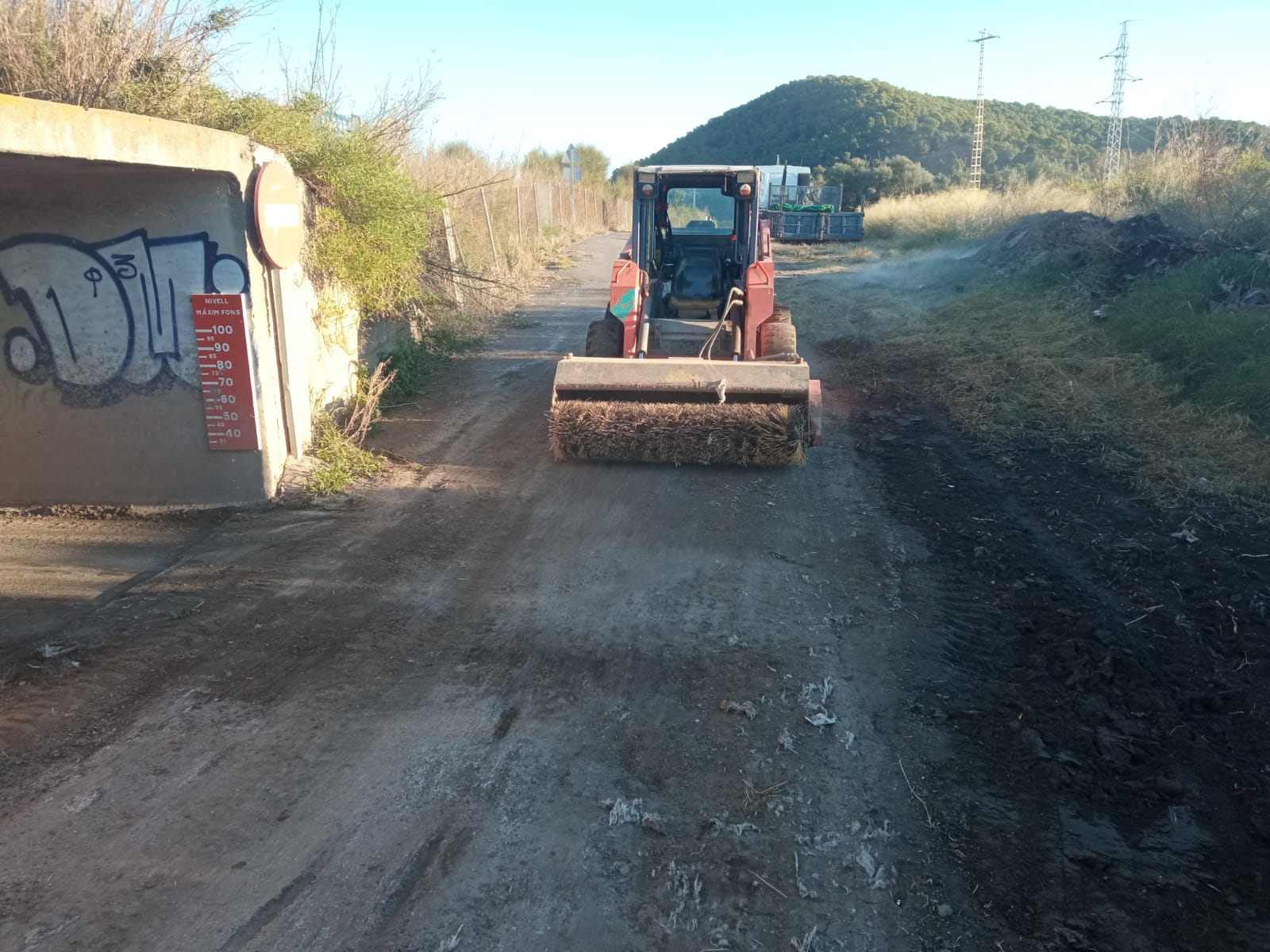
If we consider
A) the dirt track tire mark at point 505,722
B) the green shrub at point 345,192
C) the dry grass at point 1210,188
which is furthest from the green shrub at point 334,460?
the dry grass at point 1210,188

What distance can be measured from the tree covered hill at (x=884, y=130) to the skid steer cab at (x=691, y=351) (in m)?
44.4

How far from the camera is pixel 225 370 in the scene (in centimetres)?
662

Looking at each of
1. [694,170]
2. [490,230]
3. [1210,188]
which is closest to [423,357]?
[694,170]

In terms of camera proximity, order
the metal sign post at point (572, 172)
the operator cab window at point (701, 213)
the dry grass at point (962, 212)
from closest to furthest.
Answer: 1. the operator cab window at point (701, 213)
2. the dry grass at point (962, 212)
3. the metal sign post at point (572, 172)

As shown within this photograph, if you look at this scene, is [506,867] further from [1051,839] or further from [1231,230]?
[1231,230]

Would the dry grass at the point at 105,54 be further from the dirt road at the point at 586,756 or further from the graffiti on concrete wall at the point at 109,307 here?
the dirt road at the point at 586,756

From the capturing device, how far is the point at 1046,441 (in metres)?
8.45

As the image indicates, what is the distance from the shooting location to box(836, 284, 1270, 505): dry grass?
7359mm

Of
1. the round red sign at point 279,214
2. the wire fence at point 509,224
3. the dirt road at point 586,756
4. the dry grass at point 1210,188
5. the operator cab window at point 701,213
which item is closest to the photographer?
the dirt road at point 586,756

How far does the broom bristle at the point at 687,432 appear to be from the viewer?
7492 millimetres

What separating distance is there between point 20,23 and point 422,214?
4056 mm

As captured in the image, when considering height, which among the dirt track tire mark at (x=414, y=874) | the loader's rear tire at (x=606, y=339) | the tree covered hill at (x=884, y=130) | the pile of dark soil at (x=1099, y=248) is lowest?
the dirt track tire mark at (x=414, y=874)

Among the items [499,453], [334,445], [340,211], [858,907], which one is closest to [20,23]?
[340,211]

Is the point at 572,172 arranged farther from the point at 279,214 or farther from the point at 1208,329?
the point at 279,214
